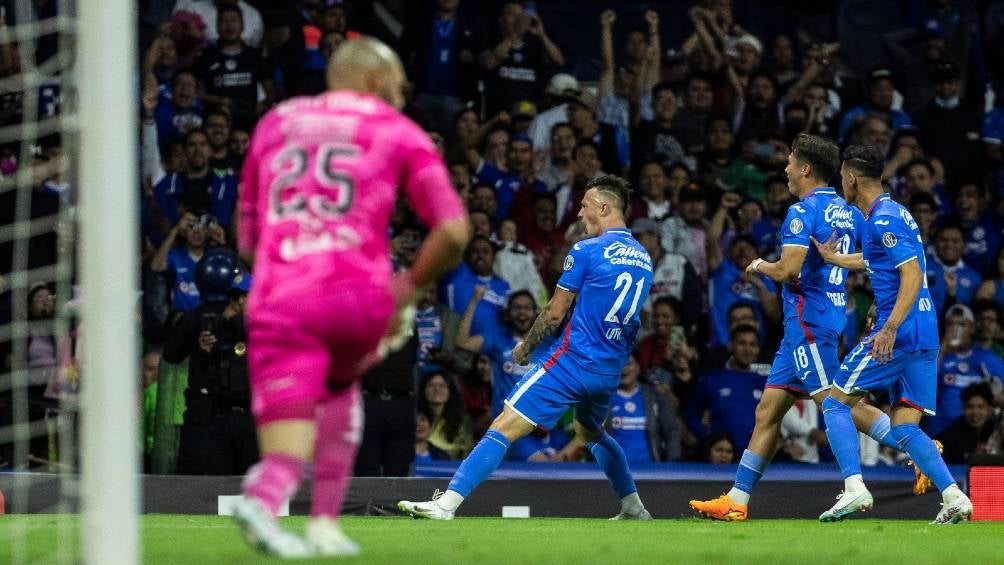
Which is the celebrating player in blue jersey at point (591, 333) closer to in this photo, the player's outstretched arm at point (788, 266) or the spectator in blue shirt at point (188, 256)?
the player's outstretched arm at point (788, 266)

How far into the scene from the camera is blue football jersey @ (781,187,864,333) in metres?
10.4

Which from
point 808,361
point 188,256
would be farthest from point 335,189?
point 188,256

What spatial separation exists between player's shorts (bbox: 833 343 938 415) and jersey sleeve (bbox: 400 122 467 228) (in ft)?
16.9

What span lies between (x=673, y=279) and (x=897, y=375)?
16.3ft

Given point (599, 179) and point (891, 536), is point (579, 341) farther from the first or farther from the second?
point (891, 536)

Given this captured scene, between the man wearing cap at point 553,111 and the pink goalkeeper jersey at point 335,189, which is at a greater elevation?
the man wearing cap at point 553,111

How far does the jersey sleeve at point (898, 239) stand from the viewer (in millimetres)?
10266

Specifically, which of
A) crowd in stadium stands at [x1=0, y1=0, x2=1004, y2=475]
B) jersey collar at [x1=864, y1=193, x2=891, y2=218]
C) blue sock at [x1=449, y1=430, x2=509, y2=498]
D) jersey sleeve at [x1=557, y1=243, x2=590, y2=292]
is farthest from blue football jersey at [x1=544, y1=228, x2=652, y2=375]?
crowd in stadium stands at [x1=0, y1=0, x2=1004, y2=475]

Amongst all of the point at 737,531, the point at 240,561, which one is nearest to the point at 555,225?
the point at 737,531

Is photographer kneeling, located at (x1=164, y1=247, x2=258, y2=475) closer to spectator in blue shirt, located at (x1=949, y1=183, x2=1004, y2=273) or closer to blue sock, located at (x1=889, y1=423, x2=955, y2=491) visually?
blue sock, located at (x1=889, y1=423, x2=955, y2=491)

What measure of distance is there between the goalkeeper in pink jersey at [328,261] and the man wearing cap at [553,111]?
10.7 meters

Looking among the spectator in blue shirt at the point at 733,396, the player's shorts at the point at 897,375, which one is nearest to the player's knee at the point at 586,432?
the player's shorts at the point at 897,375

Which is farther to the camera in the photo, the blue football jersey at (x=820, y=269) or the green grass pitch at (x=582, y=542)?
the blue football jersey at (x=820, y=269)

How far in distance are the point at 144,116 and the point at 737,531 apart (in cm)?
852
